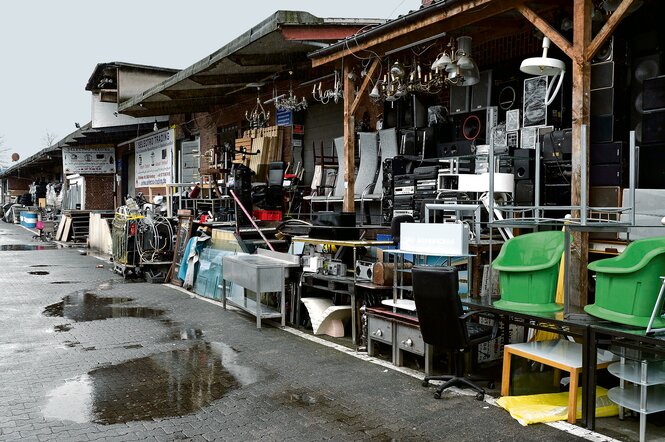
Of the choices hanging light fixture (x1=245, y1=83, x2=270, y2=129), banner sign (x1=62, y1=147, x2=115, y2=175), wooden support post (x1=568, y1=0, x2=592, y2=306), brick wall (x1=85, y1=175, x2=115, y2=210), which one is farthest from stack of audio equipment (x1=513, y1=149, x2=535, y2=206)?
brick wall (x1=85, y1=175, x2=115, y2=210)

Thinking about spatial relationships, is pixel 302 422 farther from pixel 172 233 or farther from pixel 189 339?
pixel 172 233

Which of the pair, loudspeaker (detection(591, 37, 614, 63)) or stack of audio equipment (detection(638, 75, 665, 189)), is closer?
stack of audio equipment (detection(638, 75, 665, 189))

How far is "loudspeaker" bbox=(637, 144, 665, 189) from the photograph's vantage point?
6668 mm

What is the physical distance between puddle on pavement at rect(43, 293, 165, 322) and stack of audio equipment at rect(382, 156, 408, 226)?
158 inches

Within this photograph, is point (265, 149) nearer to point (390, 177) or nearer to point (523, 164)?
point (390, 177)

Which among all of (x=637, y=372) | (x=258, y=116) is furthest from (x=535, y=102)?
(x=258, y=116)

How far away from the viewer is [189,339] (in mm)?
7613

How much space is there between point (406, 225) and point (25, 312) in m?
6.65

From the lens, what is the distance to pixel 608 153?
21.1 feet

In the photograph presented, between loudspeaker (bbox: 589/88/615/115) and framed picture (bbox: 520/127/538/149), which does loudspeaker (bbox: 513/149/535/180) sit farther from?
loudspeaker (bbox: 589/88/615/115)

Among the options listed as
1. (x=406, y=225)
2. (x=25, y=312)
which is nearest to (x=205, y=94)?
(x=25, y=312)

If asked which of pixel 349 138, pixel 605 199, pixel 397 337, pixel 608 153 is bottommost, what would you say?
pixel 397 337

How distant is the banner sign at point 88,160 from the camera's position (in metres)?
25.2

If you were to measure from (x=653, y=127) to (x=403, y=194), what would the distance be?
12.3ft
